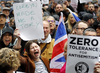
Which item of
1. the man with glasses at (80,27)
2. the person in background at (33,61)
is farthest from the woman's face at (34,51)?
the man with glasses at (80,27)

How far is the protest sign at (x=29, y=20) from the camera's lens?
3562mm

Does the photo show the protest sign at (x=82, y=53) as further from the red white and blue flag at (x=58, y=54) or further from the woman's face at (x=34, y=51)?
the red white and blue flag at (x=58, y=54)

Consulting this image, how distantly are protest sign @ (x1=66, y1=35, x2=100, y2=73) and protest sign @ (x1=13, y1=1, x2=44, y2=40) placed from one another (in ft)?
3.24

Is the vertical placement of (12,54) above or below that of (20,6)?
below

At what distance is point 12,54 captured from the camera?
9.20 feet

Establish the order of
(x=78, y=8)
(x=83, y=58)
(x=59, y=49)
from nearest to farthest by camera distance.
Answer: (x=83, y=58), (x=59, y=49), (x=78, y=8)

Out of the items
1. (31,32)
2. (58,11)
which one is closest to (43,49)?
(31,32)

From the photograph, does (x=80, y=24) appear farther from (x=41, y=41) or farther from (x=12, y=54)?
(x=12, y=54)

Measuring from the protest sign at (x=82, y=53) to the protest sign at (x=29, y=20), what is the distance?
99 cm

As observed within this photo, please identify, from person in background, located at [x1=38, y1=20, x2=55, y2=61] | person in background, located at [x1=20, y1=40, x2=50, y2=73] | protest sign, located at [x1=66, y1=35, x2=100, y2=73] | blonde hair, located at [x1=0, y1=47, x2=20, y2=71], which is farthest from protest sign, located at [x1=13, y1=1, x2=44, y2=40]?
protest sign, located at [x1=66, y1=35, x2=100, y2=73]

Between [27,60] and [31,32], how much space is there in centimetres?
55

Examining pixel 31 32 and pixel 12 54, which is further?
pixel 31 32

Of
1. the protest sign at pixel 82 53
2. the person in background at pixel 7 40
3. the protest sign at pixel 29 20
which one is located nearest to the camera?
the protest sign at pixel 82 53

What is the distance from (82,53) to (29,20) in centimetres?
135
